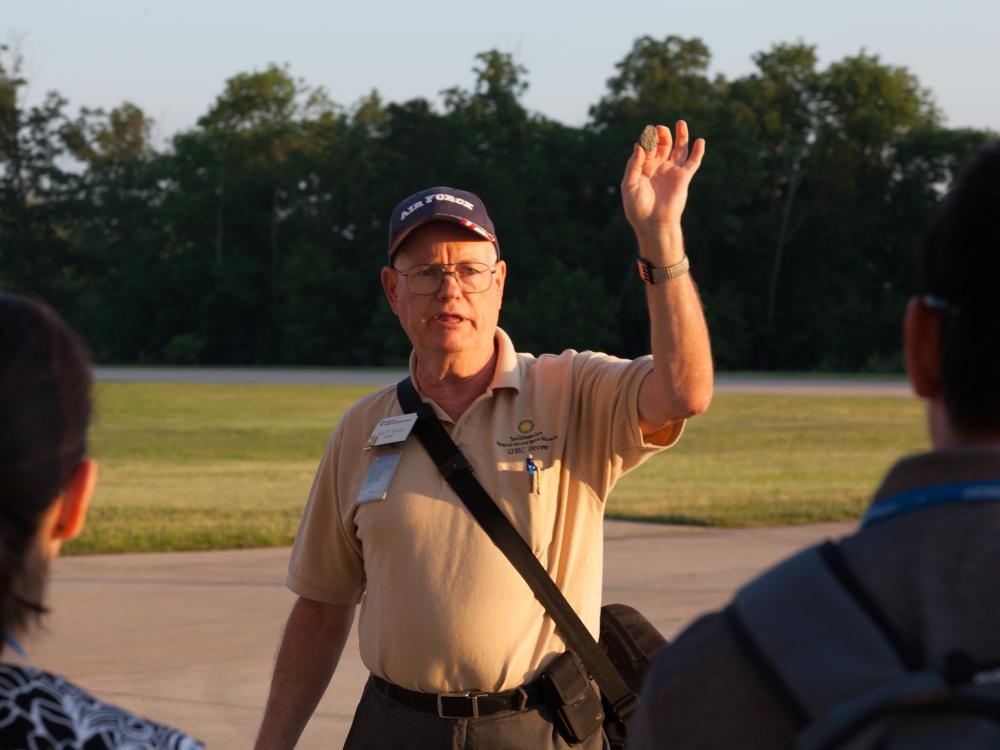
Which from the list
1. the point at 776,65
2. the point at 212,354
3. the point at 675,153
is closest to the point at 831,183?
the point at 776,65

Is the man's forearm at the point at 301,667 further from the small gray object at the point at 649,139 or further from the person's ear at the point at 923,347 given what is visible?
the person's ear at the point at 923,347

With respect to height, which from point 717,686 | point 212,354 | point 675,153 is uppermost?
point 675,153

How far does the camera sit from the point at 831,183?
7525cm

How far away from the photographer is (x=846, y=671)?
1264 mm

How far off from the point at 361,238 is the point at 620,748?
76515 millimetres

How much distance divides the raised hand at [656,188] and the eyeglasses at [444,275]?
0.61 meters

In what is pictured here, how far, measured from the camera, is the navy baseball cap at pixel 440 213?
3744 millimetres

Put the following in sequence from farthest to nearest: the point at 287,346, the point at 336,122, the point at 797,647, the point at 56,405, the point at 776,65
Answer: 1. the point at 336,122
2. the point at 776,65
3. the point at 287,346
4. the point at 56,405
5. the point at 797,647

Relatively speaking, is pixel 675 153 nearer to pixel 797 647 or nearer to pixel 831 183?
pixel 797 647

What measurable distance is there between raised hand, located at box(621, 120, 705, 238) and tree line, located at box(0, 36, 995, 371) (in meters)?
65.8

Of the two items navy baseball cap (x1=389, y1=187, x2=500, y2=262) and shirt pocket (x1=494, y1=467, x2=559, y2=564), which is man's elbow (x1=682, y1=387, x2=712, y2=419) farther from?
navy baseball cap (x1=389, y1=187, x2=500, y2=262)

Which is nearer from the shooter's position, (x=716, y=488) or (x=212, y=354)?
(x=716, y=488)

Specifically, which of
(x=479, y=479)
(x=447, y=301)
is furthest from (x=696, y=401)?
(x=447, y=301)

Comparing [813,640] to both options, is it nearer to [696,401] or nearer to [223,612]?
[696,401]
